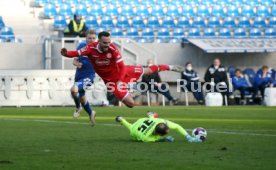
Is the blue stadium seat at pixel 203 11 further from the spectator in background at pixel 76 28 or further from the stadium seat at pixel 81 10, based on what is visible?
the spectator in background at pixel 76 28

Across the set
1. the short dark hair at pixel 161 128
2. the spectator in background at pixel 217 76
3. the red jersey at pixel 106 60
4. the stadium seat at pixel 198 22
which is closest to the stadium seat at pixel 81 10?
the stadium seat at pixel 198 22

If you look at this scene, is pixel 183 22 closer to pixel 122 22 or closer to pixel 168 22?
pixel 168 22

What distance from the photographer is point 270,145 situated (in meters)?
13.4

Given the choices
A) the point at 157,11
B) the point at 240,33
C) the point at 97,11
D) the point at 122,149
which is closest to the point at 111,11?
the point at 97,11

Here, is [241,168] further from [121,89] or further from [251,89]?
[251,89]

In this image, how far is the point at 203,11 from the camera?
40.4 meters

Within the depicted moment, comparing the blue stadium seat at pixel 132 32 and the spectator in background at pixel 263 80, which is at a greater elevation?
the blue stadium seat at pixel 132 32

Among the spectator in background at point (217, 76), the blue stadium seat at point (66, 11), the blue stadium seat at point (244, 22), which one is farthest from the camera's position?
the blue stadium seat at point (244, 22)

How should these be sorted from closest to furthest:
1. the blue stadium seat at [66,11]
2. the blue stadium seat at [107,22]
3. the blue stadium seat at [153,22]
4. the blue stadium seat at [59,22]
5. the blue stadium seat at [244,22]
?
the blue stadium seat at [59,22]
the blue stadium seat at [66,11]
the blue stadium seat at [107,22]
the blue stadium seat at [153,22]
the blue stadium seat at [244,22]

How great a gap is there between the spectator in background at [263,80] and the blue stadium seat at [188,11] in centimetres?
611

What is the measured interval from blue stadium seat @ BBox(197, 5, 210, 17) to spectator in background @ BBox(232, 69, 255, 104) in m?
5.66

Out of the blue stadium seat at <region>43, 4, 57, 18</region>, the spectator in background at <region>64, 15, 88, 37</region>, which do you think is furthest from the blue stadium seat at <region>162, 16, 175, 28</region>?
the spectator in background at <region>64, 15, 88, 37</region>

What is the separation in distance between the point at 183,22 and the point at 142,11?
1996 millimetres

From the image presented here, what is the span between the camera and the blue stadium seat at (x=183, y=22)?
39344mm
